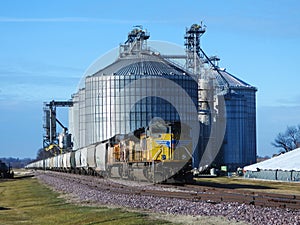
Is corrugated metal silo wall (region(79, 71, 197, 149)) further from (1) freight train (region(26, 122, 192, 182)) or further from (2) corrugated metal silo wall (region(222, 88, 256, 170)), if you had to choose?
(1) freight train (region(26, 122, 192, 182))

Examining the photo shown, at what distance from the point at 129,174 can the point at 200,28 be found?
72.0 metres

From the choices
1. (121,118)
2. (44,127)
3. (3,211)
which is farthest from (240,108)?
(3,211)

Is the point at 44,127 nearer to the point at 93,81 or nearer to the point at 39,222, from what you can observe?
the point at 93,81

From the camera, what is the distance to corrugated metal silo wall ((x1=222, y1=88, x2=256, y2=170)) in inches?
4414

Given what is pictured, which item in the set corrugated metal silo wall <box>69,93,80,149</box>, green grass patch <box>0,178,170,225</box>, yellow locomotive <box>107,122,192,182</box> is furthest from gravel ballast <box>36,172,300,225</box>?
corrugated metal silo wall <box>69,93,80,149</box>

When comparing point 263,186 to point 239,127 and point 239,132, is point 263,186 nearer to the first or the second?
point 239,132

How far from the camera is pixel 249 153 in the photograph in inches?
4584

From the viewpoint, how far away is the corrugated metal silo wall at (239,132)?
112125 mm

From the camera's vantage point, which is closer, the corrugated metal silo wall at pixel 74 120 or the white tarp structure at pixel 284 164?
the white tarp structure at pixel 284 164

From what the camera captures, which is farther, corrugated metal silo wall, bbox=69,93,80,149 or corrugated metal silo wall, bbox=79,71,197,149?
corrugated metal silo wall, bbox=69,93,80,149

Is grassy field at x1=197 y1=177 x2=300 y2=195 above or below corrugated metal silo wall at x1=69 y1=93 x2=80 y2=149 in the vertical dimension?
below

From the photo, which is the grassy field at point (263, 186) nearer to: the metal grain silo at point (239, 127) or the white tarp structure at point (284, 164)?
the white tarp structure at point (284, 164)

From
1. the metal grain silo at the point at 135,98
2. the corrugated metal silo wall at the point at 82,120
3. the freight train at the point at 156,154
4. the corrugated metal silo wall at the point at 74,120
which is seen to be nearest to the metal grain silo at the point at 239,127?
the metal grain silo at the point at 135,98

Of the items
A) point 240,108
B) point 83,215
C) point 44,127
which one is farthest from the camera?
point 44,127
